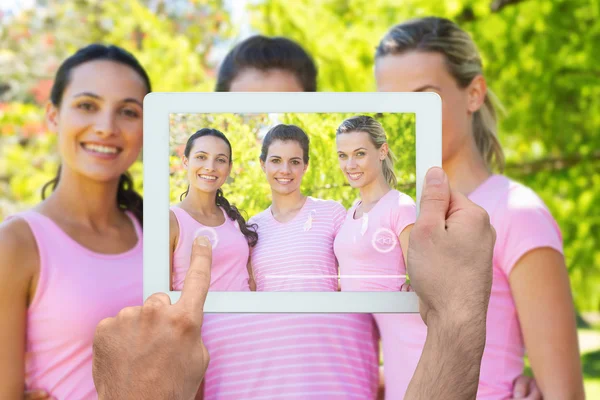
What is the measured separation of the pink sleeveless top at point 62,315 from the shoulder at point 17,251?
0.07 feet

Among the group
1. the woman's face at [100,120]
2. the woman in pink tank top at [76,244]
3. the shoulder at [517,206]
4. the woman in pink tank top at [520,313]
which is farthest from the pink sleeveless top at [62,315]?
the shoulder at [517,206]

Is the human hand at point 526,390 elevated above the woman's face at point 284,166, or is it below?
below

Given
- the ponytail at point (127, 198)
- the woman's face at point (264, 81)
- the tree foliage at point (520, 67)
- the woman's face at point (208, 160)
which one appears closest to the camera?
the woman's face at point (208, 160)

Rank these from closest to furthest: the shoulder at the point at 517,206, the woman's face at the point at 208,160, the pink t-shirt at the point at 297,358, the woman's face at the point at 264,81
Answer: the woman's face at the point at 208,160, the pink t-shirt at the point at 297,358, the shoulder at the point at 517,206, the woman's face at the point at 264,81

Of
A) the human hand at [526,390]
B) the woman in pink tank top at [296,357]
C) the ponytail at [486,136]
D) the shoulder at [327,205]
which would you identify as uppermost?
the ponytail at [486,136]

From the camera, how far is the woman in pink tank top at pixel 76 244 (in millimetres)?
1611

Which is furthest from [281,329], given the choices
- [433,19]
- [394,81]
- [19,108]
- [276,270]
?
[19,108]

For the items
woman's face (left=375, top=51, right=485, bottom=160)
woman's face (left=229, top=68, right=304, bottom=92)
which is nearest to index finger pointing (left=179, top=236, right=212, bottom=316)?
woman's face (left=229, top=68, right=304, bottom=92)

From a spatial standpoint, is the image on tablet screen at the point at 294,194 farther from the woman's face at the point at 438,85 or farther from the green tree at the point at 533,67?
the green tree at the point at 533,67

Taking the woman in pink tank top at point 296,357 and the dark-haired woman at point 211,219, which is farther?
the woman in pink tank top at point 296,357

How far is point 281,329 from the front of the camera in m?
1.50

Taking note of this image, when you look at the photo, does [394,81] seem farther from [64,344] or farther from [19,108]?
[19,108]

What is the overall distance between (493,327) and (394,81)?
787 millimetres

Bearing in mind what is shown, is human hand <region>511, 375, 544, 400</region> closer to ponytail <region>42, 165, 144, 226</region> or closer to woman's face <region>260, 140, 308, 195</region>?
woman's face <region>260, 140, 308, 195</region>
